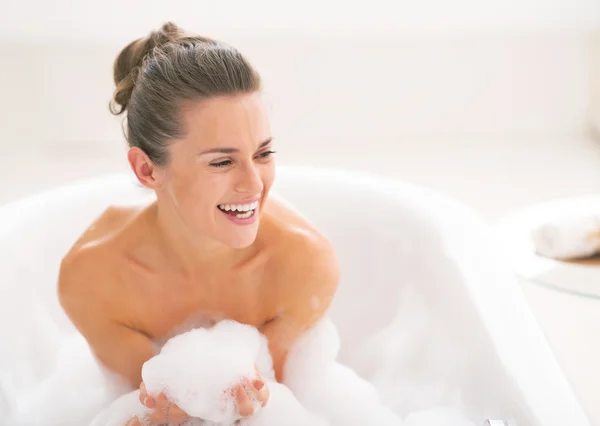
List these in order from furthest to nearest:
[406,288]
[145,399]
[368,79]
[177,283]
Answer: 1. [368,79]
2. [406,288]
3. [177,283]
4. [145,399]

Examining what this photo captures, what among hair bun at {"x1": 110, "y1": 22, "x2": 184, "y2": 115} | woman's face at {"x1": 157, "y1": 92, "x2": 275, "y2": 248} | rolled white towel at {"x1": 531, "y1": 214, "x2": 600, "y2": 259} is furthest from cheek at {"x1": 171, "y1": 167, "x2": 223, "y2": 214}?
rolled white towel at {"x1": 531, "y1": 214, "x2": 600, "y2": 259}

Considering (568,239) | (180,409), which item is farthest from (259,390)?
(568,239)

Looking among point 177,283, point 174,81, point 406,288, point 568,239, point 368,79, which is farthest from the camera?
point 368,79

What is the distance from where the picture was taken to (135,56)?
1.09 metres

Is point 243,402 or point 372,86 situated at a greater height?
point 243,402

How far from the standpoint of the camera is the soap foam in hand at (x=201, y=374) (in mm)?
1181

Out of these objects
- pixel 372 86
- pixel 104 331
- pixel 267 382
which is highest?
pixel 104 331

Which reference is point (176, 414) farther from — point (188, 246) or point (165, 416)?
point (188, 246)

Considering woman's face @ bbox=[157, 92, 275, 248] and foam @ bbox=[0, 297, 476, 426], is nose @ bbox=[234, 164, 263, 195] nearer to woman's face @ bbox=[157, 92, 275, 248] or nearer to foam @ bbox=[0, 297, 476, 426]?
woman's face @ bbox=[157, 92, 275, 248]

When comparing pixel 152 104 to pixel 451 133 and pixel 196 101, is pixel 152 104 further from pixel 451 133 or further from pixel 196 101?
pixel 451 133

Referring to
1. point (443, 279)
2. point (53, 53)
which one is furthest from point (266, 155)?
point (53, 53)

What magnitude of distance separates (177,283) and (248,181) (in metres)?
0.29

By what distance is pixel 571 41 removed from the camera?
9.18 ft

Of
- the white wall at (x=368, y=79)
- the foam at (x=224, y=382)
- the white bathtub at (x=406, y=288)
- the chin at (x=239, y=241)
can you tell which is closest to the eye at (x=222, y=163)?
the chin at (x=239, y=241)
